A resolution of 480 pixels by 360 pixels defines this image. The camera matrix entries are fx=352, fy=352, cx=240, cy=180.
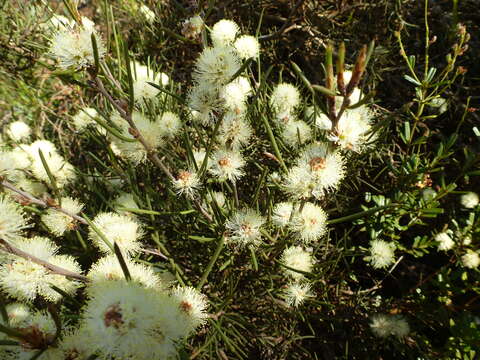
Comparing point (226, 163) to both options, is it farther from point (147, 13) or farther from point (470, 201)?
point (147, 13)

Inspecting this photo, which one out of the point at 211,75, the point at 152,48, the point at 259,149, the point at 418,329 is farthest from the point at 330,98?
the point at 152,48

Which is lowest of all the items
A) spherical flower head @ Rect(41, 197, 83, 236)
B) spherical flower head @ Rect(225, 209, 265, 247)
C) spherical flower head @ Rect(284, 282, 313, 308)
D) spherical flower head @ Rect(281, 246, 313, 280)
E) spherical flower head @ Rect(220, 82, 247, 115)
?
spherical flower head @ Rect(284, 282, 313, 308)

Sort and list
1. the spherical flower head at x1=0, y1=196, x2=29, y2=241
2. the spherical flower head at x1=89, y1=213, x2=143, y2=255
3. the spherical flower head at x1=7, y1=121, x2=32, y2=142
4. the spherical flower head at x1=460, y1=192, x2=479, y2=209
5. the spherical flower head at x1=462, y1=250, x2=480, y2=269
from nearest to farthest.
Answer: the spherical flower head at x1=0, y1=196, x2=29, y2=241, the spherical flower head at x1=89, y1=213, x2=143, y2=255, the spherical flower head at x1=462, y1=250, x2=480, y2=269, the spherical flower head at x1=460, y1=192, x2=479, y2=209, the spherical flower head at x1=7, y1=121, x2=32, y2=142

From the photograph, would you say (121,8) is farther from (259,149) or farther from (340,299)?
(340,299)

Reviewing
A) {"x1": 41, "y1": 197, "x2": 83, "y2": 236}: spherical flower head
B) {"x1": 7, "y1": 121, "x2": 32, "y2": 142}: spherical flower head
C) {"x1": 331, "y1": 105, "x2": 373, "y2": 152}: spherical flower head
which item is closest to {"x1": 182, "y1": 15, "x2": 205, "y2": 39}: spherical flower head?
{"x1": 331, "y1": 105, "x2": 373, "y2": 152}: spherical flower head

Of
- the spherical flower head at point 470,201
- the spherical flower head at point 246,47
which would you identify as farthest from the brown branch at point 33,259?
the spherical flower head at point 470,201

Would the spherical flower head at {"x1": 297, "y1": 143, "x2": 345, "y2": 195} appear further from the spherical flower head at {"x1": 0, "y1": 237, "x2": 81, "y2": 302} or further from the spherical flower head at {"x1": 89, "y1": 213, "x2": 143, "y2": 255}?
the spherical flower head at {"x1": 0, "y1": 237, "x2": 81, "y2": 302}
